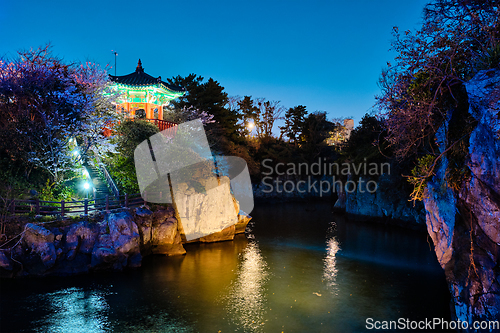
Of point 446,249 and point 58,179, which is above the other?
point 58,179

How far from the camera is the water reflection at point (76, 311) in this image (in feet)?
33.3

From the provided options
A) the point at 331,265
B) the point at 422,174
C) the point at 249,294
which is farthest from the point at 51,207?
the point at 422,174

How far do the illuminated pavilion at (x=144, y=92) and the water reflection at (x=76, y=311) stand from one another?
1743cm

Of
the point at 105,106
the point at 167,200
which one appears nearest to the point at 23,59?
the point at 105,106

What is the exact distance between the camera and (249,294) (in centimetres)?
1312

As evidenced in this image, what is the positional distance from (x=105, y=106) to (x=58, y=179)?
5946 millimetres

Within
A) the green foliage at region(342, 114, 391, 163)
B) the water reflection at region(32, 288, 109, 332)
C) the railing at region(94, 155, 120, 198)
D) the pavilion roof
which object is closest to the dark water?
the water reflection at region(32, 288, 109, 332)

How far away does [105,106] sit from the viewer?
2148cm

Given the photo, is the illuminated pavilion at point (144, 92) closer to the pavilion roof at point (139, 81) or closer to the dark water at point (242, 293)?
the pavilion roof at point (139, 81)

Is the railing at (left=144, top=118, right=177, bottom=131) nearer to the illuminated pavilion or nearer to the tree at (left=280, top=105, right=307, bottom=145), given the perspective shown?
the illuminated pavilion

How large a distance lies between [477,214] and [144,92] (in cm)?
2655

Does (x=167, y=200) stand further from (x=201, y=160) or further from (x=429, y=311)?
(x=429, y=311)

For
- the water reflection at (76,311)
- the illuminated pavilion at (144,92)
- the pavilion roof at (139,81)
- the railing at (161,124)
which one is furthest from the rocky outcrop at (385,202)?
the water reflection at (76,311)

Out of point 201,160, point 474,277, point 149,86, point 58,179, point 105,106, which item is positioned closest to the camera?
point 474,277
